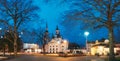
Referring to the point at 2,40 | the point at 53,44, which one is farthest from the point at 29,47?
the point at 2,40

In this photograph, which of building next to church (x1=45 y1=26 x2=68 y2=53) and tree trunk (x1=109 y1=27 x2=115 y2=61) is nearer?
tree trunk (x1=109 y1=27 x2=115 y2=61)

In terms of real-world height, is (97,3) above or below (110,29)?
above

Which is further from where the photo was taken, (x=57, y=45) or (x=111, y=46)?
(x=57, y=45)

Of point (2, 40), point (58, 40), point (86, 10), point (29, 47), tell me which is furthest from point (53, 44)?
point (86, 10)

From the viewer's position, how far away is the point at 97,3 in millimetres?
32500

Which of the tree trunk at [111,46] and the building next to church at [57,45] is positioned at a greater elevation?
the building next to church at [57,45]

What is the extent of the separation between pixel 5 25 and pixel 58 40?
438 ft

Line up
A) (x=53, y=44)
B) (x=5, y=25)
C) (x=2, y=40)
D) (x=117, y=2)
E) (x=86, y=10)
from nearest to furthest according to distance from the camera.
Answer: (x=117, y=2)
(x=86, y=10)
(x=5, y=25)
(x=2, y=40)
(x=53, y=44)

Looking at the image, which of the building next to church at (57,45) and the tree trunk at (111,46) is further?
the building next to church at (57,45)

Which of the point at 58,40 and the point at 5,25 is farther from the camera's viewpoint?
the point at 58,40

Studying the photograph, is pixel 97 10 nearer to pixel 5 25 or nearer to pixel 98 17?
pixel 98 17

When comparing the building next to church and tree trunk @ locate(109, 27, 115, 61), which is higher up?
the building next to church

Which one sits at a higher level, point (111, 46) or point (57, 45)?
point (57, 45)

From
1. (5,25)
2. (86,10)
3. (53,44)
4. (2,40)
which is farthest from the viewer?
(53,44)
